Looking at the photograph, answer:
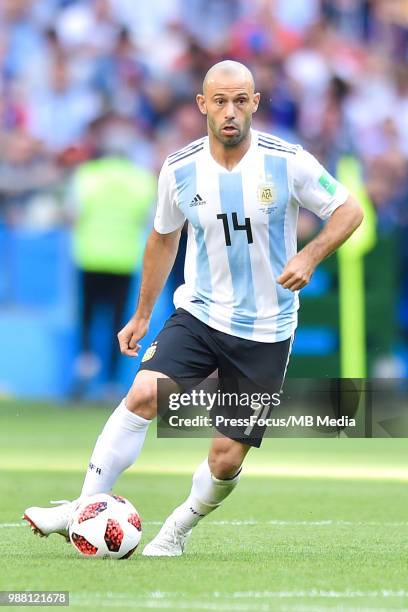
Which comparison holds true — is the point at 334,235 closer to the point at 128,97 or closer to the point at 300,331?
the point at 300,331

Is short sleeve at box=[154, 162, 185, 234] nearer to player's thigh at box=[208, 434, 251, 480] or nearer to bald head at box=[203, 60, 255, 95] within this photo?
bald head at box=[203, 60, 255, 95]

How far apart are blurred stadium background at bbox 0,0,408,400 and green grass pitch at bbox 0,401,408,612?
6.41 ft

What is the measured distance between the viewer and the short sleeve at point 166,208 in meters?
6.71

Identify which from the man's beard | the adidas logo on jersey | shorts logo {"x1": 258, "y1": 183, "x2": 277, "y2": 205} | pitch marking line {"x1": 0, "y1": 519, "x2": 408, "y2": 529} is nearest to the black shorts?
the adidas logo on jersey

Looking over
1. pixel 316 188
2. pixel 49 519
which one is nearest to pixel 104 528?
pixel 49 519

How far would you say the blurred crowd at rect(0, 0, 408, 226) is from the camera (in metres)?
15.5

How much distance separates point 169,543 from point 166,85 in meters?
10.4

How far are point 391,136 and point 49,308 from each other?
4190 millimetres

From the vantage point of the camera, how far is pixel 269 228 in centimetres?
661

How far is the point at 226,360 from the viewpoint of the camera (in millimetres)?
6730

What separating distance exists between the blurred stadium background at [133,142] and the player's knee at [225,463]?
782 centimetres

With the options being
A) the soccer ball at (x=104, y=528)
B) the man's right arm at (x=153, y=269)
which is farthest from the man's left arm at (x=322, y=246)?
the soccer ball at (x=104, y=528)

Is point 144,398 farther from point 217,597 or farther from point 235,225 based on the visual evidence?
point 217,597

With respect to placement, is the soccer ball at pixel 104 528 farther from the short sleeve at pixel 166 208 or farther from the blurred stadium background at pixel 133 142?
the blurred stadium background at pixel 133 142
